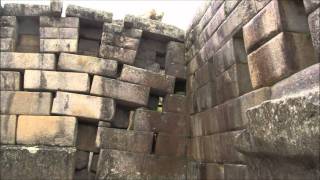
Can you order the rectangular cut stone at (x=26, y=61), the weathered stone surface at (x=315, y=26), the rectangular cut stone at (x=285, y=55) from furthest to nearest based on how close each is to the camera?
the rectangular cut stone at (x=26, y=61) → the rectangular cut stone at (x=285, y=55) → the weathered stone surface at (x=315, y=26)

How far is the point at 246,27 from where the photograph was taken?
159 inches

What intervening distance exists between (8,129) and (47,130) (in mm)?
632

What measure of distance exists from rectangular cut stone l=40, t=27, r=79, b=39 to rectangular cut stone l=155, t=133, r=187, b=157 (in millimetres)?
2422

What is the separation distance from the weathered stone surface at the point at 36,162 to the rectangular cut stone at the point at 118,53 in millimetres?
1877

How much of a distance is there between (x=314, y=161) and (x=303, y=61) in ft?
3.31

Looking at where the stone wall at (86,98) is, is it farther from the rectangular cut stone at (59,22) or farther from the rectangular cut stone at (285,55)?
the rectangular cut stone at (285,55)

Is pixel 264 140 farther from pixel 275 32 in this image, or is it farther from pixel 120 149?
pixel 120 149

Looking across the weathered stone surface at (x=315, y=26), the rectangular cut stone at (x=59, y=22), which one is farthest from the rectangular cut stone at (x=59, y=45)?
the weathered stone surface at (x=315, y=26)

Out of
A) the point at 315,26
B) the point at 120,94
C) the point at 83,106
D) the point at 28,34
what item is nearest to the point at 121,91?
the point at 120,94

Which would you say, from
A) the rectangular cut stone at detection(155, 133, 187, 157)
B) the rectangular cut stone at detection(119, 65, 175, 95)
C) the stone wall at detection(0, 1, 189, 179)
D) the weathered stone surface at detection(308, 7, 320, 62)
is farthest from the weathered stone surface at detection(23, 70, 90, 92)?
the weathered stone surface at detection(308, 7, 320, 62)

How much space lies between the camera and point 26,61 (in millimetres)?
6426

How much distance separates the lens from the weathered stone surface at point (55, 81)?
630 centimetres

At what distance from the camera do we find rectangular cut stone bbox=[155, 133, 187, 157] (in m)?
6.42

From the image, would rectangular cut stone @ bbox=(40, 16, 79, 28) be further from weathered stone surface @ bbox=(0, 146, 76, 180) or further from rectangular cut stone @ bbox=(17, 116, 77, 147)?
weathered stone surface @ bbox=(0, 146, 76, 180)
